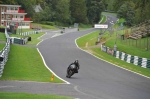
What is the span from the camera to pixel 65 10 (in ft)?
456

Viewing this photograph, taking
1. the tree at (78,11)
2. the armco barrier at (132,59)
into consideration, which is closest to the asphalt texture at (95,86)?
the armco barrier at (132,59)

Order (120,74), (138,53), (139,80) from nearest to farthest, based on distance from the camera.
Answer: (139,80) < (120,74) < (138,53)

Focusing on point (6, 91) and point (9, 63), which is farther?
point (9, 63)

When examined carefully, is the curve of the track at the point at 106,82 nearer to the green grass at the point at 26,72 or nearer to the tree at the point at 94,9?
the green grass at the point at 26,72

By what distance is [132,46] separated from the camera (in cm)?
5066

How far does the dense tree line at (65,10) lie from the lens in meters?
129

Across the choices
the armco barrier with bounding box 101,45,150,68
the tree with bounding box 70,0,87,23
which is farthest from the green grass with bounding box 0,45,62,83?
the tree with bounding box 70,0,87,23

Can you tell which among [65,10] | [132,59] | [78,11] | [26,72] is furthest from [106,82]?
[78,11]

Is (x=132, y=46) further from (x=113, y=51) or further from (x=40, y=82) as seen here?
(x=40, y=82)

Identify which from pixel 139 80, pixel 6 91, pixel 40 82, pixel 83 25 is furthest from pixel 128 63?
pixel 83 25

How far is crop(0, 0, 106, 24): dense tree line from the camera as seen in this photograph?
12862cm

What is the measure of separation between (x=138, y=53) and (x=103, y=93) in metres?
25.8

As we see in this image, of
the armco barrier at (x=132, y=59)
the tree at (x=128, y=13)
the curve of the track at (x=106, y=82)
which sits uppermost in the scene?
the tree at (x=128, y=13)

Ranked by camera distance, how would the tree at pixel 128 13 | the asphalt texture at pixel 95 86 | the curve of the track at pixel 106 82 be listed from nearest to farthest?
the asphalt texture at pixel 95 86 → the curve of the track at pixel 106 82 → the tree at pixel 128 13
